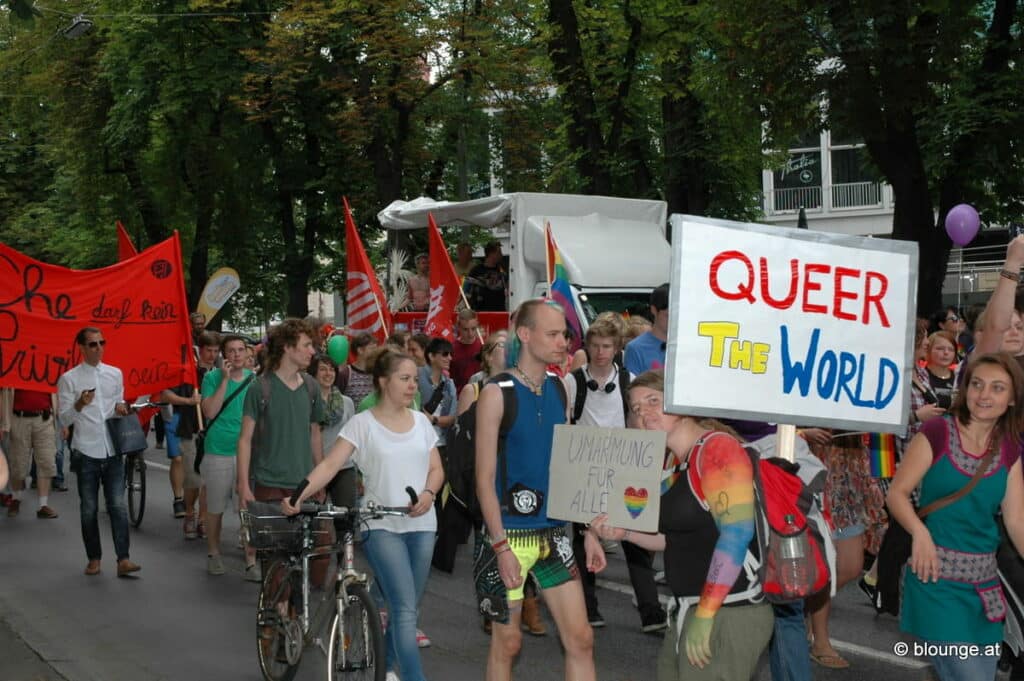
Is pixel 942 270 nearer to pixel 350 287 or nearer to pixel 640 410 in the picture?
pixel 350 287

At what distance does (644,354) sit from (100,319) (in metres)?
5.09

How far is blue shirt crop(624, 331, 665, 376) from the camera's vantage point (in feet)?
30.1

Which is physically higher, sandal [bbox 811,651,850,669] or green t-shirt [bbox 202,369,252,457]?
green t-shirt [bbox 202,369,252,457]

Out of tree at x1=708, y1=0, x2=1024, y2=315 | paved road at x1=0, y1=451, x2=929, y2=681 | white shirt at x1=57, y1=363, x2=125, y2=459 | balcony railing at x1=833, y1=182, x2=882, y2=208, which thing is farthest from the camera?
balcony railing at x1=833, y1=182, x2=882, y2=208

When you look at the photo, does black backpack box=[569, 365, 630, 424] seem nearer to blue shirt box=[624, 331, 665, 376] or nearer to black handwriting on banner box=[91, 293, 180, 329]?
blue shirt box=[624, 331, 665, 376]

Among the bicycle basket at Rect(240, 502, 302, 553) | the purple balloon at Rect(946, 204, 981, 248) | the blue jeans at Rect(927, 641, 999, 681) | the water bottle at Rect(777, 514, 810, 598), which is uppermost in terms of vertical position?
the purple balloon at Rect(946, 204, 981, 248)

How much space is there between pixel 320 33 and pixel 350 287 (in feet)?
42.9

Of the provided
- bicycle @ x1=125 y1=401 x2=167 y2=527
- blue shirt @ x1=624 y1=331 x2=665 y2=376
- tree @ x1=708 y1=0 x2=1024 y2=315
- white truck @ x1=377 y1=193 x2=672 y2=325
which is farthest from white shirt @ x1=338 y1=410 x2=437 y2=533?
tree @ x1=708 y1=0 x2=1024 y2=315

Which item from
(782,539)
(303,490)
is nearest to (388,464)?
(303,490)

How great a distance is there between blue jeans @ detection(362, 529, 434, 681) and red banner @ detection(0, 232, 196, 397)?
19.1ft

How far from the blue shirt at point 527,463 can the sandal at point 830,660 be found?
256 cm

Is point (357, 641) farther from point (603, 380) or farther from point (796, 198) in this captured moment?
point (796, 198)

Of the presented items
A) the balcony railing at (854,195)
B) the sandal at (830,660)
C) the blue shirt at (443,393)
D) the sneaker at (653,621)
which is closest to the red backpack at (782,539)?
the sandal at (830,660)

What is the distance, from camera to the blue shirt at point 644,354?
9.19 meters
